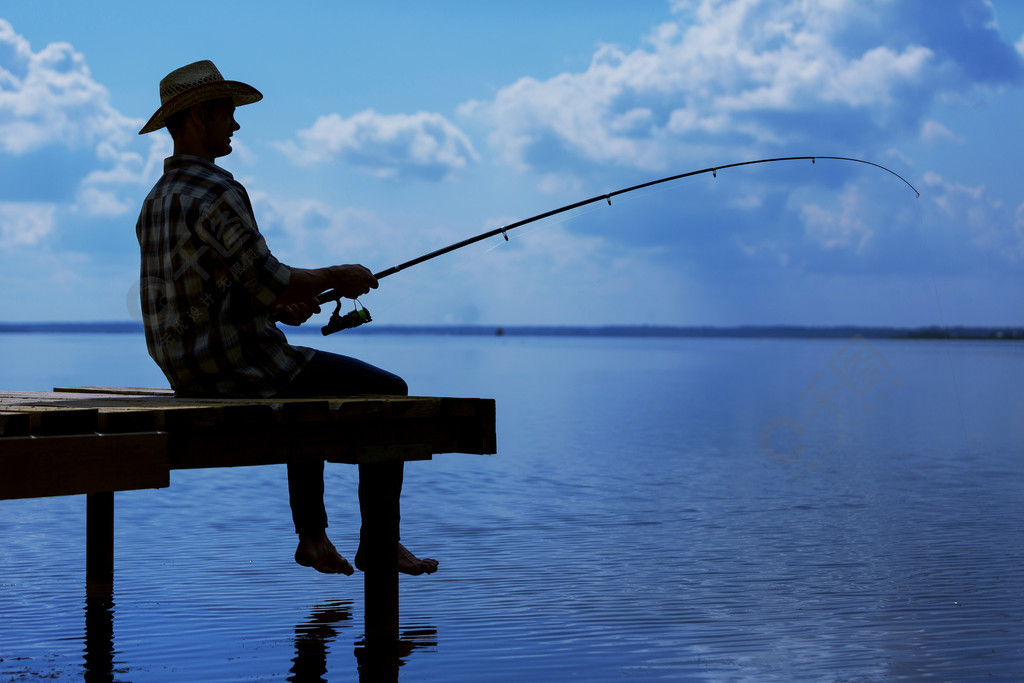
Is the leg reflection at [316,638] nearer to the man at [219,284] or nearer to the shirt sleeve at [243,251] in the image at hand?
the man at [219,284]

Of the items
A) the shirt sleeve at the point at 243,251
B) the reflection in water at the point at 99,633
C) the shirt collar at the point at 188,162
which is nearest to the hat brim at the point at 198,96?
the shirt collar at the point at 188,162

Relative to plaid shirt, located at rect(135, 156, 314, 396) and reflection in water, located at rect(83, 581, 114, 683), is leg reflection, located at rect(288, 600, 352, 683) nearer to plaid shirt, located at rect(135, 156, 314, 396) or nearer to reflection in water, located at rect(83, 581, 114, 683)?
reflection in water, located at rect(83, 581, 114, 683)

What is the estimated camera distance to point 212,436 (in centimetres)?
417

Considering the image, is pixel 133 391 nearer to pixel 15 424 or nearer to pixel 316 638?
pixel 316 638

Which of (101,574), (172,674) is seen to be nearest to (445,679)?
(172,674)

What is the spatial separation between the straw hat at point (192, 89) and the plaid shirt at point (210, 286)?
0.66 feet

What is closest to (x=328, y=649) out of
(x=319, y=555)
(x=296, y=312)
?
(x=319, y=555)

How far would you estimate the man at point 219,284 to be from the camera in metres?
4.59

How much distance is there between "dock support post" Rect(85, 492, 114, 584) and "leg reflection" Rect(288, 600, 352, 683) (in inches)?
47.8

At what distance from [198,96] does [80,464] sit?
1.68 meters

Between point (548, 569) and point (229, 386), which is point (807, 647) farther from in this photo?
point (229, 386)

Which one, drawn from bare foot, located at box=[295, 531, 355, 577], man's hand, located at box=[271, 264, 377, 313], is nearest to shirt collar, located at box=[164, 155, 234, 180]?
man's hand, located at box=[271, 264, 377, 313]

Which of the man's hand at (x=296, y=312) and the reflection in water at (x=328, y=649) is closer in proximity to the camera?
the reflection in water at (x=328, y=649)

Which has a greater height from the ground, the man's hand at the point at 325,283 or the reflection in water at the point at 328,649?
the man's hand at the point at 325,283
